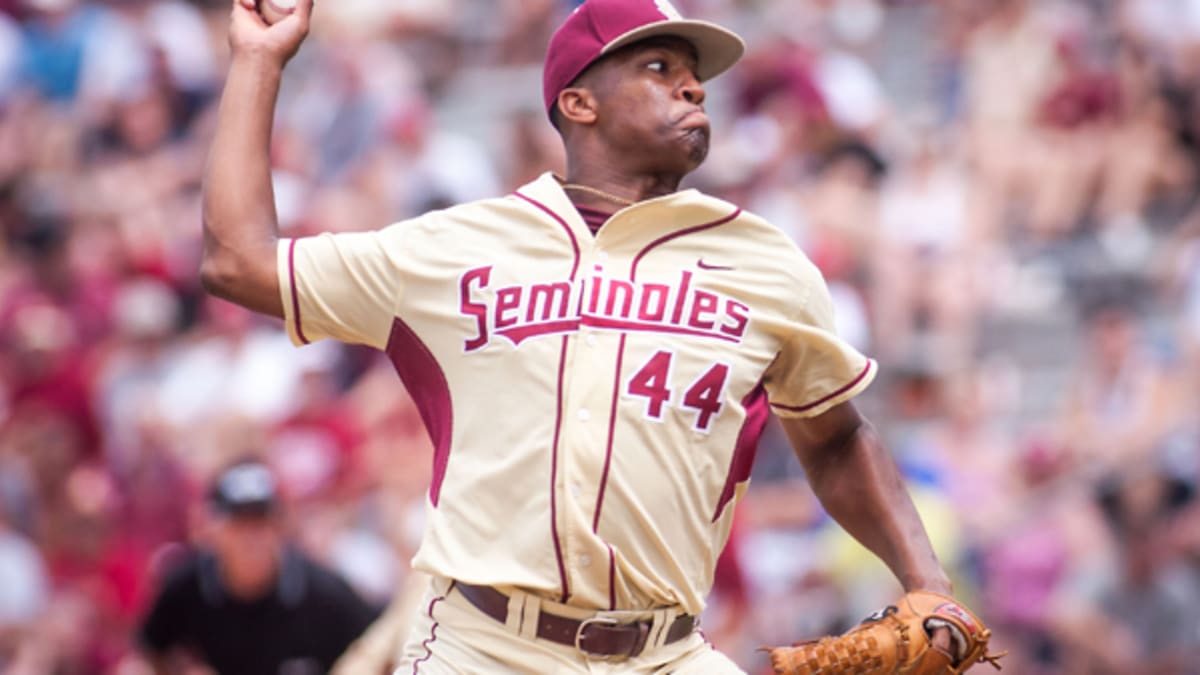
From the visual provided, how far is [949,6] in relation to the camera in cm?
1350

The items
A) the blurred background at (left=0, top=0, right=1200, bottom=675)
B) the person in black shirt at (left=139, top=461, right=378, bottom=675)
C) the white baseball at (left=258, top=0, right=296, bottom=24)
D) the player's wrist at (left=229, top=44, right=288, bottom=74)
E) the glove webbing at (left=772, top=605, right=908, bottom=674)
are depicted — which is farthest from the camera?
the blurred background at (left=0, top=0, right=1200, bottom=675)

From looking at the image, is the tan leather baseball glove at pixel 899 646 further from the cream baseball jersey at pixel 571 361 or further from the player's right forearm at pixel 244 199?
the player's right forearm at pixel 244 199

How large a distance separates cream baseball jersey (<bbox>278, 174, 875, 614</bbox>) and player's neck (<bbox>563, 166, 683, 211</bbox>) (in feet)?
0.35

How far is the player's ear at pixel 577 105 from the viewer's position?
4.72m

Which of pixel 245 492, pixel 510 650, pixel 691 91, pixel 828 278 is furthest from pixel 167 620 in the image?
pixel 828 278

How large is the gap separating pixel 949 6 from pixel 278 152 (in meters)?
4.50

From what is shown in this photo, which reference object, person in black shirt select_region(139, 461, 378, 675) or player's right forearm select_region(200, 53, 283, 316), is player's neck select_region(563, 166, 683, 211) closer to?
player's right forearm select_region(200, 53, 283, 316)

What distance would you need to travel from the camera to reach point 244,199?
4.36 metres

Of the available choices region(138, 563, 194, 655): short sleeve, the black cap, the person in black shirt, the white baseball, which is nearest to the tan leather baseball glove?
the white baseball

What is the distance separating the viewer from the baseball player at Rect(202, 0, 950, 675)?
4348 mm

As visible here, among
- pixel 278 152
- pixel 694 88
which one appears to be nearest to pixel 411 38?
pixel 278 152

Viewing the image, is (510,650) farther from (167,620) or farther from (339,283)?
(167,620)

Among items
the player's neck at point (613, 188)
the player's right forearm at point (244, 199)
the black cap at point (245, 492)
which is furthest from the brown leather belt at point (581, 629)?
the black cap at point (245, 492)

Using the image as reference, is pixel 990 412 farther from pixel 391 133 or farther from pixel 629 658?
pixel 629 658
